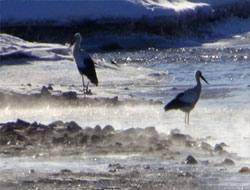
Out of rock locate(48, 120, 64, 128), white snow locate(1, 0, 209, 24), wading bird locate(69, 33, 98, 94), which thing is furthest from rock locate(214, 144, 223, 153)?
white snow locate(1, 0, 209, 24)

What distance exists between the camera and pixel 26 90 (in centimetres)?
1711

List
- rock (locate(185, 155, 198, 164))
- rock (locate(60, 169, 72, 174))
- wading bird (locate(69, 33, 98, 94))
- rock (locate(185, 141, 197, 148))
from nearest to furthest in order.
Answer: rock (locate(60, 169, 72, 174)), rock (locate(185, 155, 198, 164)), rock (locate(185, 141, 197, 148)), wading bird (locate(69, 33, 98, 94))

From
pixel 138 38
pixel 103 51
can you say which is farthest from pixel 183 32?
pixel 103 51

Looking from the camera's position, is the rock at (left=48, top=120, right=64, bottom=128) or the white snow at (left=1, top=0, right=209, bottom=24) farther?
the white snow at (left=1, top=0, right=209, bottom=24)

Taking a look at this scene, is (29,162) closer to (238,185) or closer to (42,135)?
(42,135)

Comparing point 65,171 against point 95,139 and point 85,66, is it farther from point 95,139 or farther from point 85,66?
point 85,66

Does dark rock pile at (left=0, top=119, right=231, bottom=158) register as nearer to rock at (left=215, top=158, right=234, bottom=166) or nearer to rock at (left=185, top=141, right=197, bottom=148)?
rock at (left=185, top=141, right=197, bottom=148)

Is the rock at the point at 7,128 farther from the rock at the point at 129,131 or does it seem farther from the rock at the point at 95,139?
the rock at the point at 129,131

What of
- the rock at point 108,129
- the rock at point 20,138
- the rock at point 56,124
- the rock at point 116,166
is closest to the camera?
the rock at point 116,166

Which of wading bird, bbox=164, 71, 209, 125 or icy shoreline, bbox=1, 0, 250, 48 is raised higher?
icy shoreline, bbox=1, 0, 250, 48

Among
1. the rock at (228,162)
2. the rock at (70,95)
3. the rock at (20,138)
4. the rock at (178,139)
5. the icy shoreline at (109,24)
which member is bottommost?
the rock at (228,162)

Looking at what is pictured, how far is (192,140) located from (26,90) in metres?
6.09

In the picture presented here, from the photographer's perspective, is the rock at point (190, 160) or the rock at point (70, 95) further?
the rock at point (70, 95)

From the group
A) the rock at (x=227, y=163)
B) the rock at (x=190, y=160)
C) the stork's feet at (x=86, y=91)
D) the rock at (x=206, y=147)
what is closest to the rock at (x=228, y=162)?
the rock at (x=227, y=163)
